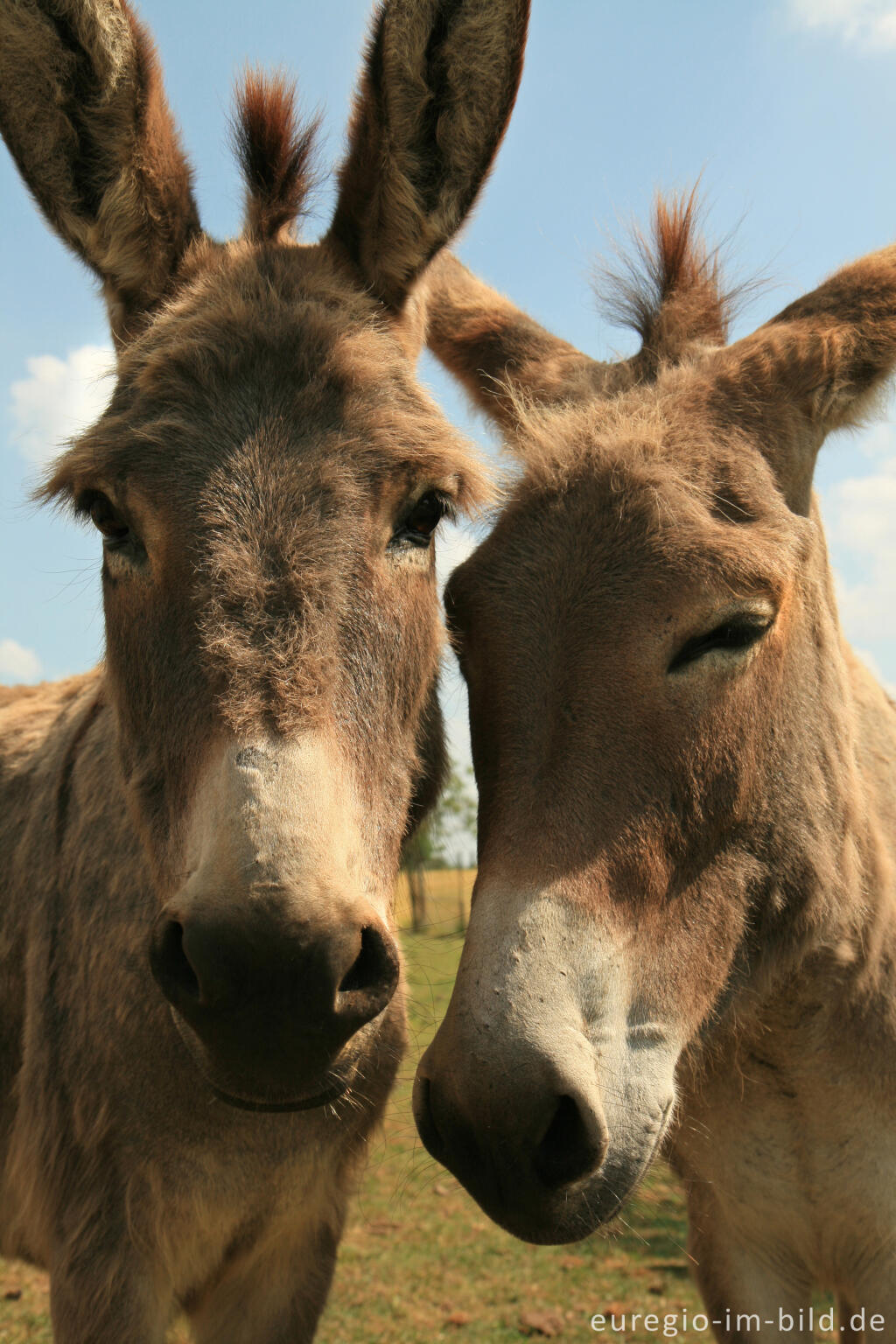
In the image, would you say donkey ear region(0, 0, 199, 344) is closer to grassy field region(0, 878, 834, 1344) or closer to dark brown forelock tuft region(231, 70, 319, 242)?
dark brown forelock tuft region(231, 70, 319, 242)

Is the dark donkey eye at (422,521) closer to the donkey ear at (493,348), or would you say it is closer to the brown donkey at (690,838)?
the brown donkey at (690,838)

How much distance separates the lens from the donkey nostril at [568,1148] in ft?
7.25

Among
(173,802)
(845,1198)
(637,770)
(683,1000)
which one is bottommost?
(845,1198)

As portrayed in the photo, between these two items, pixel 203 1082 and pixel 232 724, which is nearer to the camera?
pixel 232 724

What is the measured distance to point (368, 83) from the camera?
3.20 m

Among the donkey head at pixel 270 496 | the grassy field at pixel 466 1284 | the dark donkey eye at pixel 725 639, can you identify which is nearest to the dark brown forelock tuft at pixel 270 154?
the donkey head at pixel 270 496

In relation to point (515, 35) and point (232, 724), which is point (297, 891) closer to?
point (232, 724)

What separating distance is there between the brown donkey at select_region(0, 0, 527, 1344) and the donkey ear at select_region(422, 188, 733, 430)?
2.01 ft

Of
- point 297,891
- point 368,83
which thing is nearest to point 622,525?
point 297,891

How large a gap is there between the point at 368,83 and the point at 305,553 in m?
1.69

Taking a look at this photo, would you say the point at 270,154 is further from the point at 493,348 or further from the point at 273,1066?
the point at 273,1066

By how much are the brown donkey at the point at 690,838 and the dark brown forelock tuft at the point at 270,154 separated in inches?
40.4

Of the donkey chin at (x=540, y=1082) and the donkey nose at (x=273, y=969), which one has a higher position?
the donkey nose at (x=273, y=969)

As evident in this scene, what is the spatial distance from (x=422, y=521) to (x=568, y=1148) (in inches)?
66.1
